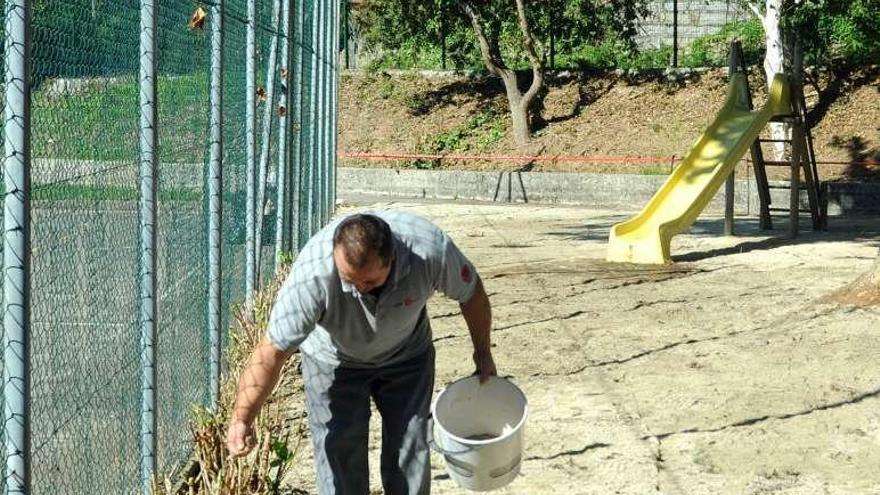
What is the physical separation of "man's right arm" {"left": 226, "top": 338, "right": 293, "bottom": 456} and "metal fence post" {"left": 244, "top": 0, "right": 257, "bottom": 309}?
3.55 metres

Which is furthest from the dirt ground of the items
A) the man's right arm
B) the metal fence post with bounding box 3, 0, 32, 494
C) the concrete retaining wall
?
the metal fence post with bounding box 3, 0, 32, 494

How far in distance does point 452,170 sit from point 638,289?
46.8ft

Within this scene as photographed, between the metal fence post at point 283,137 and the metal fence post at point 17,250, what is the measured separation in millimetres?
6549

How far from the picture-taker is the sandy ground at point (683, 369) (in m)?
6.52

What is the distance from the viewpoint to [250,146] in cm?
802

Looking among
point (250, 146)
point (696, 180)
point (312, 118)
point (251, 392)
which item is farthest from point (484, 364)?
point (696, 180)

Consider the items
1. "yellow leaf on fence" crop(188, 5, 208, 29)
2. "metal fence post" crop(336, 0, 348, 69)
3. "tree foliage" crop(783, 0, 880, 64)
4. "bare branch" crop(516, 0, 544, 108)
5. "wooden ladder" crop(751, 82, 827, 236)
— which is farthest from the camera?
"metal fence post" crop(336, 0, 348, 69)

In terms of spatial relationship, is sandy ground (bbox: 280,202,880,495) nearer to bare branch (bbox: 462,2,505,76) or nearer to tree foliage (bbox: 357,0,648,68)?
bare branch (bbox: 462,2,505,76)

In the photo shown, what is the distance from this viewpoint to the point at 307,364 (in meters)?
5.04

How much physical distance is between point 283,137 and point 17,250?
690 cm

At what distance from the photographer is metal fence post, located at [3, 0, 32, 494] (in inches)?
136

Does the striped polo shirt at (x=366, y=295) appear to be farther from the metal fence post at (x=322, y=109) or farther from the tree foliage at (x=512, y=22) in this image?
the tree foliage at (x=512, y=22)

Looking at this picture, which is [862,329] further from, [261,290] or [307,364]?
[307,364]

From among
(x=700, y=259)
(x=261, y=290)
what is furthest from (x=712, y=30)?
(x=261, y=290)
